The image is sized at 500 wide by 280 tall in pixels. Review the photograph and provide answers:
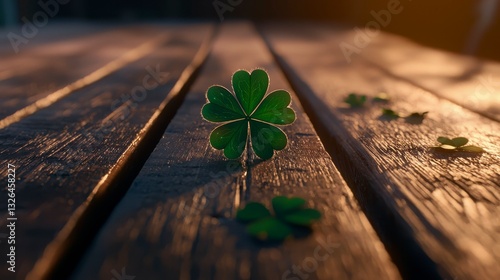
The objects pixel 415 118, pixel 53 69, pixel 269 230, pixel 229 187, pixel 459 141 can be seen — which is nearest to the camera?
pixel 269 230

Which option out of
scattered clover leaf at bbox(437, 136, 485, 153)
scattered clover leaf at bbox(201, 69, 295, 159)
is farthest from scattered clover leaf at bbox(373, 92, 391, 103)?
scattered clover leaf at bbox(201, 69, 295, 159)

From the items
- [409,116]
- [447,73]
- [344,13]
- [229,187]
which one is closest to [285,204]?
[229,187]

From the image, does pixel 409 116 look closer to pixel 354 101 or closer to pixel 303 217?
pixel 354 101

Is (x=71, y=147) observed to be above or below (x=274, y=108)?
below

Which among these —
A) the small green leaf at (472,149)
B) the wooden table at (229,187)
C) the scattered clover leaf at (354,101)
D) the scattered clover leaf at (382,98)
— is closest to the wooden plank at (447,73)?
the wooden table at (229,187)

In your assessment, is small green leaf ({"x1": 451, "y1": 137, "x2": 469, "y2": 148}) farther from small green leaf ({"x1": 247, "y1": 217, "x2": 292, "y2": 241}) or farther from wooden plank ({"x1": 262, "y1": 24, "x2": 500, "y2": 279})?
small green leaf ({"x1": 247, "y1": 217, "x2": 292, "y2": 241})
